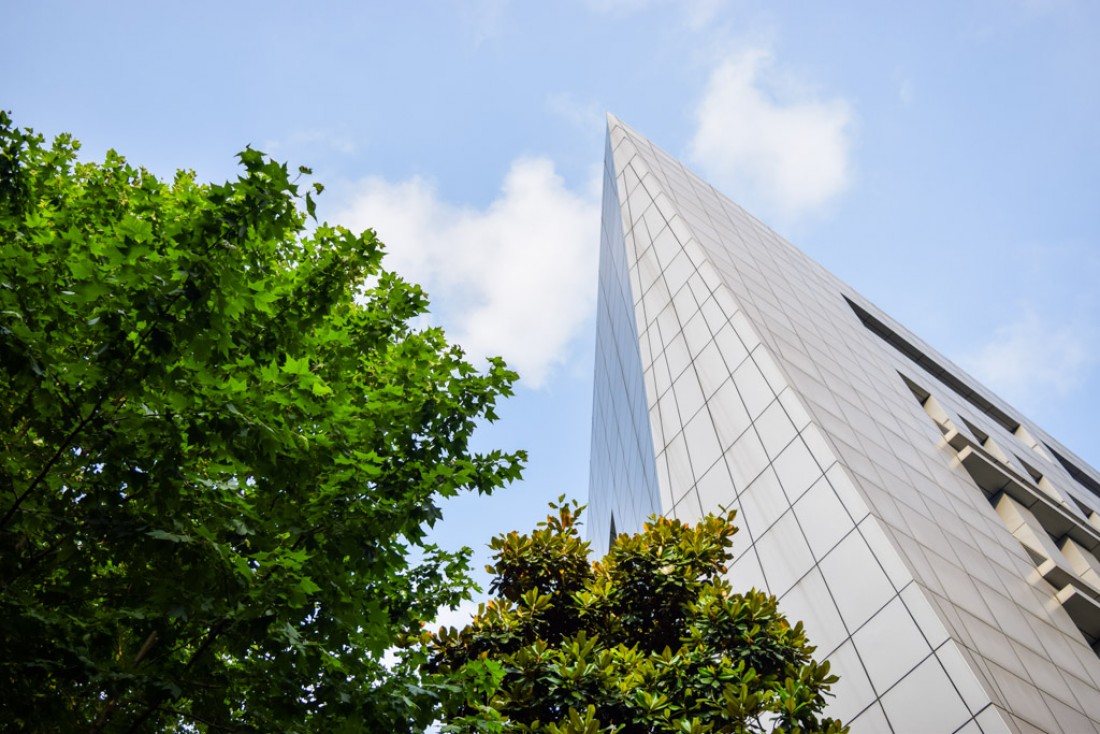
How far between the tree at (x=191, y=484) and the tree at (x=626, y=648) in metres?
1.35

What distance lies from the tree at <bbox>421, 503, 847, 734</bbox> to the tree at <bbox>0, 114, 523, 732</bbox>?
135 cm

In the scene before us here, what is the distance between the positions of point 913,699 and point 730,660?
448 cm

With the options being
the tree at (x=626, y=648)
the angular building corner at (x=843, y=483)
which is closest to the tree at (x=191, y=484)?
the tree at (x=626, y=648)

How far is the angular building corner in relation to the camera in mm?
11859

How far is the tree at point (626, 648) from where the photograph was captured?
25.8ft

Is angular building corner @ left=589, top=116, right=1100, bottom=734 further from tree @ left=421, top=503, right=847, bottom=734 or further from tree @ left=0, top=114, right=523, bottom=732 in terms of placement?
tree @ left=0, top=114, right=523, bottom=732

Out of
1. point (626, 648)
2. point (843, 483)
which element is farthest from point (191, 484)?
point (843, 483)

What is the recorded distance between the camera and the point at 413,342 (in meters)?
7.75

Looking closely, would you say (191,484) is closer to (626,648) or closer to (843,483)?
(626,648)

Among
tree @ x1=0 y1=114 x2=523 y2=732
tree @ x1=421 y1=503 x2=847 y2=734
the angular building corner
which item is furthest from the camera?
the angular building corner

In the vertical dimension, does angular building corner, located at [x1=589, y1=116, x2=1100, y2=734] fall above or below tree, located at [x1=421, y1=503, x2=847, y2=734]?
above

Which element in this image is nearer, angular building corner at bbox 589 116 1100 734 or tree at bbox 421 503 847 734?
tree at bbox 421 503 847 734

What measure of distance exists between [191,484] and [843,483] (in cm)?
1180

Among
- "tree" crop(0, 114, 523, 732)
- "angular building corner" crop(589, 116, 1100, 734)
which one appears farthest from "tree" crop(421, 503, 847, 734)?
"angular building corner" crop(589, 116, 1100, 734)
